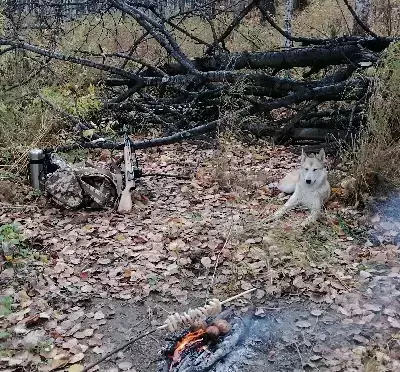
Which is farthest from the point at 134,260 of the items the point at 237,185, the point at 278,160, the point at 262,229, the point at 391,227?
the point at 278,160

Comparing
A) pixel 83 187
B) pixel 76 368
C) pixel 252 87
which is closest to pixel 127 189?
pixel 83 187

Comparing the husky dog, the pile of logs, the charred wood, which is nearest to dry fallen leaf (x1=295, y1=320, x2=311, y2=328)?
the husky dog

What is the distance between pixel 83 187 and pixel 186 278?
2.18 metres

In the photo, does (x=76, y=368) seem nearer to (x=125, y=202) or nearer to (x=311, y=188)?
(x=125, y=202)

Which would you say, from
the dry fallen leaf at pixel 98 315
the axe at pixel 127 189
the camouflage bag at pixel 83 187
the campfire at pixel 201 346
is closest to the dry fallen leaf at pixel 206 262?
the campfire at pixel 201 346

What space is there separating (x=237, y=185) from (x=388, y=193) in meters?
2.07

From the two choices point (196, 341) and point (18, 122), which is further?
point (18, 122)

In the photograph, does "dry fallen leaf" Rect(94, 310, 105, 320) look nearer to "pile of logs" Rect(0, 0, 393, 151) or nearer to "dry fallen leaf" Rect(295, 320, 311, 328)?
"dry fallen leaf" Rect(295, 320, 311, 328)

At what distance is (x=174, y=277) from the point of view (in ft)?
17.2

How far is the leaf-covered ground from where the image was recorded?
164 inches

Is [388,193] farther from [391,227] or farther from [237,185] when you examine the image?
[237,185]

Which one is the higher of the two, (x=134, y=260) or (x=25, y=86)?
(x=25, y=86)

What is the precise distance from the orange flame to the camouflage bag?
119 inches

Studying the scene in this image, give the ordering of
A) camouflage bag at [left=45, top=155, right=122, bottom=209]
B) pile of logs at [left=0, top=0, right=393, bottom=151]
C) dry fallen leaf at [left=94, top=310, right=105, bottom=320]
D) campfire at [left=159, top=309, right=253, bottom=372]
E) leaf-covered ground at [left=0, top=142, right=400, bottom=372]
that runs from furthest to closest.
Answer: pile of logs at [left=0, top=0, right=393, bottom=151] < camouflage bag at [left=45, top=155, right=122, bottom=209] < dry fallen leaf at [left=94, top=310, right=105, bottom=320] < leaf-covered ground at [left=0, top=142, right=400, bottom=372] < campfire at [left=159, top=309, right=253, bottom=372]
